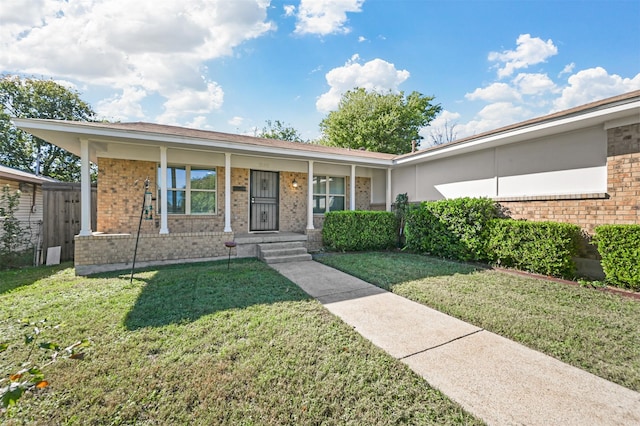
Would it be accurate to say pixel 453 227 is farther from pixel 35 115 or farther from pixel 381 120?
pixel 35 115

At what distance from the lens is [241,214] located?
27.8 ft

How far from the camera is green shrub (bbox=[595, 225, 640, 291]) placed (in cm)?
429

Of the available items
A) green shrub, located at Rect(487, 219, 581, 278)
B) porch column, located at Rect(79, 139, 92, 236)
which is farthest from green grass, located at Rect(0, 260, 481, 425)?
green shrub, located at Rect(487, 219, 581, 278)

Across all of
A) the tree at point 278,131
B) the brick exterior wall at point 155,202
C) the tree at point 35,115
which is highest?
the tree at point 278,131

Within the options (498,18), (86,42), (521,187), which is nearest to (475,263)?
(521,187)

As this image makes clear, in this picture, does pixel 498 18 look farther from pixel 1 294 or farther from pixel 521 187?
pixel 1 294

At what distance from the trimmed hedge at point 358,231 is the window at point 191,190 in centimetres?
363

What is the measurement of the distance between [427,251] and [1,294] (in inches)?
353

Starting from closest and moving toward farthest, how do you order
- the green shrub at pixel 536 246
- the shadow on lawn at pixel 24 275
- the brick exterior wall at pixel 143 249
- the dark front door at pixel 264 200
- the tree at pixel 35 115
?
the shadow on lawn at pixel 24 275
the green shrub at pixel 536 246
the brick exterior wall at pixel 143 249
the dark front door at pixel 264 200
the tree at pixel 35 115

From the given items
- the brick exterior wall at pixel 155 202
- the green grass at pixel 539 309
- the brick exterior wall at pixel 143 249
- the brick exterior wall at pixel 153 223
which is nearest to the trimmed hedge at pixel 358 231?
the brick exterior wall at pixel 153 223

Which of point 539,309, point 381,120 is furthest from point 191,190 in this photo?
point 381,120

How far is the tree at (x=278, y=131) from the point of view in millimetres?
30172

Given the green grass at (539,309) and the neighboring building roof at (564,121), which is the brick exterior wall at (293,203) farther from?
the neighboring building roof at (564,121)

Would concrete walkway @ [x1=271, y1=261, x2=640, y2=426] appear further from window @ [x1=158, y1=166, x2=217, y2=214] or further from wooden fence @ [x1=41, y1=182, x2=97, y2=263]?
wooden fence @ [x1=41, y1=182, x2=97, y2=263]
